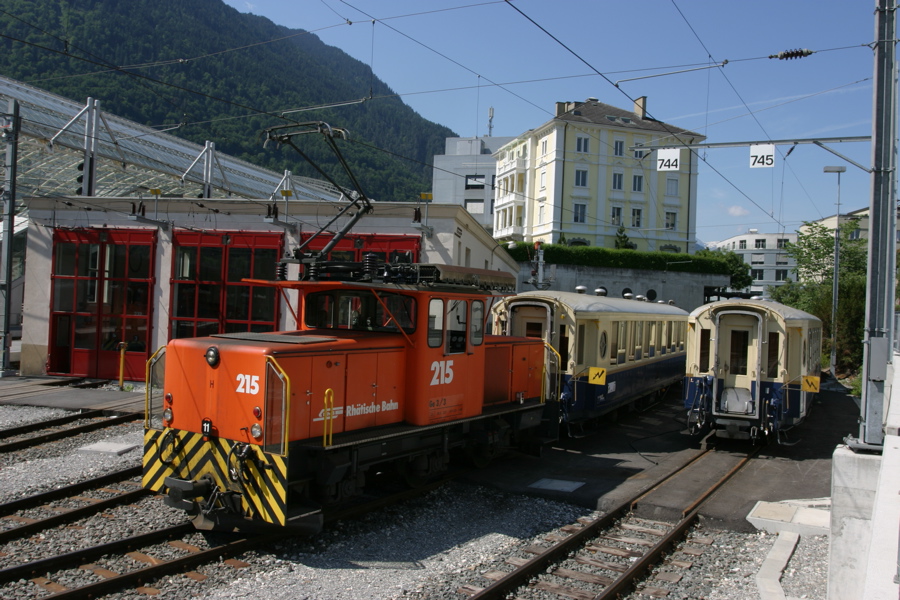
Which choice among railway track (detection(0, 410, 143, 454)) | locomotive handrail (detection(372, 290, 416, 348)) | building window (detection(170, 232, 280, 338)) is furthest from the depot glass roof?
locomotive handrail (detection(372, 290, 416, 348))

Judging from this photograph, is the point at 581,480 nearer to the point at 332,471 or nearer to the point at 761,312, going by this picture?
the point at 332,471

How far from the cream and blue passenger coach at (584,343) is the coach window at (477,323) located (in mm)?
3376

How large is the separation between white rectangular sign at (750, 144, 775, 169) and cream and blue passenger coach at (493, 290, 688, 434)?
14.5 ft

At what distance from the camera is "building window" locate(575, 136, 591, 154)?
170ft

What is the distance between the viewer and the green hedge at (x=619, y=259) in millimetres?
44500

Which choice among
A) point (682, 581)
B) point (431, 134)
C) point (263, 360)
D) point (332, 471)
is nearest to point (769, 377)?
point (682, 581)

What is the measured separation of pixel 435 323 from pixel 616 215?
46.0 metres

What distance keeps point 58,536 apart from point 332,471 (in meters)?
3.16

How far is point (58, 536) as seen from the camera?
7.33 meters

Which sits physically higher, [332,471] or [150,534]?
[332,471]

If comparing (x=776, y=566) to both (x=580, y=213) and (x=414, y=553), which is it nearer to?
(x=414, y=553)

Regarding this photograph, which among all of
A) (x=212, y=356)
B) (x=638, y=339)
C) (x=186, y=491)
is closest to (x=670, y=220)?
(x=638, y=339)

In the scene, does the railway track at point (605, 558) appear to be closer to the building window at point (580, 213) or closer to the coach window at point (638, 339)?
the coach window at point (638, 339)

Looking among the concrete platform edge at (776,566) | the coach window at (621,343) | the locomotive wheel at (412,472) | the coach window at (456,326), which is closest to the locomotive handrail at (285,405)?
the locomotive wheel at (412,472)
